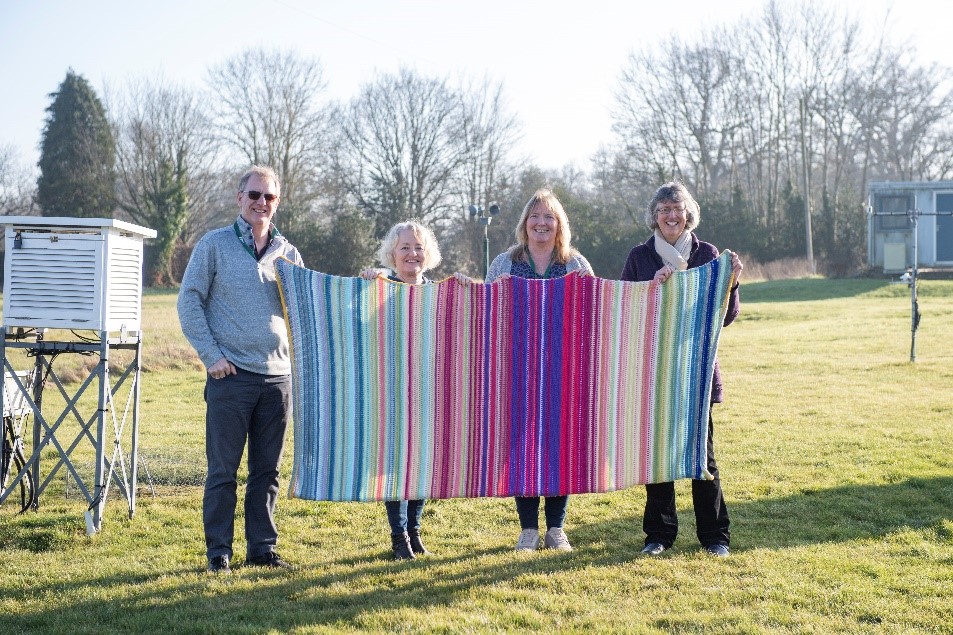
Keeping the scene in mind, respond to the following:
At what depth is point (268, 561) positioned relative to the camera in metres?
4.39

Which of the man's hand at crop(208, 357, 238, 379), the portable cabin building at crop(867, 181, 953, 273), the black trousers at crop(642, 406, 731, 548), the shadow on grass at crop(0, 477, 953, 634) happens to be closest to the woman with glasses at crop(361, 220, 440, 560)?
the shadow on grass at crop(0, 477, 953, 634)

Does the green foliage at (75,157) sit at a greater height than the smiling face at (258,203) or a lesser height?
greater

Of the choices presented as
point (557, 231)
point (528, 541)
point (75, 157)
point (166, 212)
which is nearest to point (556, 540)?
point (528, 541)

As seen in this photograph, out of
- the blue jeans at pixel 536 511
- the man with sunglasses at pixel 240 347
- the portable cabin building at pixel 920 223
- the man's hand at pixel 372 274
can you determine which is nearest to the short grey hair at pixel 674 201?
the man's hand at pixel 372 274

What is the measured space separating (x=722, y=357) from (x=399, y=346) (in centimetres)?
1121

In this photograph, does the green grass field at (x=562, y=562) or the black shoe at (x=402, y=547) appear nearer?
the green grass field at (x=562, y=562)

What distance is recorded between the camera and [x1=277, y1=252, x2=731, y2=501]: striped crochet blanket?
13.5ft

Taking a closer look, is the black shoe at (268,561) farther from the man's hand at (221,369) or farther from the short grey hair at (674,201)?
the short grey hair at (674,201)

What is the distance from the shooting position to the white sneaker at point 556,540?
4605 millimetres

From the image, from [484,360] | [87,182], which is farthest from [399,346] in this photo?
[87,182]

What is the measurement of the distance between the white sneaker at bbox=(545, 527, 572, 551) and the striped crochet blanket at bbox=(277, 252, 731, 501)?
0.49 m

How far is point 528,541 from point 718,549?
36.8 inches

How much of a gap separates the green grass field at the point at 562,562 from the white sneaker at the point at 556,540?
0.28ft

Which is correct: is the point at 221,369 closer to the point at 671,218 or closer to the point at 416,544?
the point at 416,544
